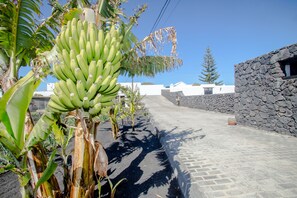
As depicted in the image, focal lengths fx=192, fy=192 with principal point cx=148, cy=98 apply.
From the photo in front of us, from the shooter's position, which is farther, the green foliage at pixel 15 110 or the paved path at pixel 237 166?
the paved path at pixel 237 166

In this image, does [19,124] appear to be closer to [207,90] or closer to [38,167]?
[38,167]

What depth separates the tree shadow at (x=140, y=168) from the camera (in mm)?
4160

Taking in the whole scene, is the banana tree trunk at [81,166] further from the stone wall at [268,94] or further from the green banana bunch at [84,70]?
the stone wall at [268,94]

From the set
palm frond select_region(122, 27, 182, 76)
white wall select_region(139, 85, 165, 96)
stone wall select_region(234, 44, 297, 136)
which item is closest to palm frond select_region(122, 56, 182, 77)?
palm frond select_region(122, 27, 182, 76)

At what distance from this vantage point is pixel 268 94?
7859mm

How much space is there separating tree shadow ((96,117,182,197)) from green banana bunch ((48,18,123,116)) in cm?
286

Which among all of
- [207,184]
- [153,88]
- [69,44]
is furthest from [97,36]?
[153,88]

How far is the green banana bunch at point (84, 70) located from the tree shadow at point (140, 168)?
286cm

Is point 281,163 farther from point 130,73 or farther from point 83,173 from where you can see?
point 130,73

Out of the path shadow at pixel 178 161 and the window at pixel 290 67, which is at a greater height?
the window at pixel 290 67

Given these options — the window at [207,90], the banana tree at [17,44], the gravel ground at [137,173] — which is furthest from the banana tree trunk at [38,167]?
the window at [207,90]

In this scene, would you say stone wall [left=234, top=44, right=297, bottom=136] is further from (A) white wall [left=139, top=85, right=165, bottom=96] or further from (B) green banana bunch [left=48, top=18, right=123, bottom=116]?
(A) white wall [left=139, top=85, right=165, bottom=96]

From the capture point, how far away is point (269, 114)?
785cm

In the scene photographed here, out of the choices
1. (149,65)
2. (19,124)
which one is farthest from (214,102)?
(19,124)
